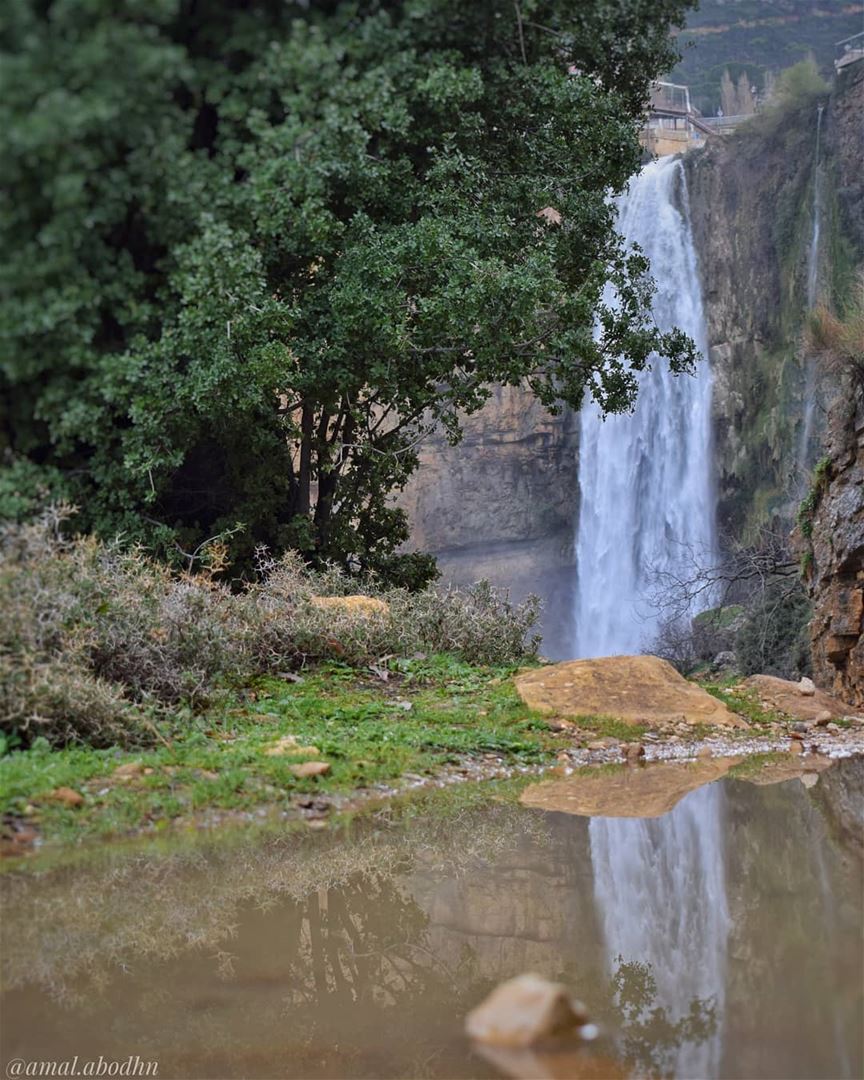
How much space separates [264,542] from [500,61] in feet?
20.5

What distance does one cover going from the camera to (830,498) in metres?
13.7

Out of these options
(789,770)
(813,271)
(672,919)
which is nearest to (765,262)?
(813,271)

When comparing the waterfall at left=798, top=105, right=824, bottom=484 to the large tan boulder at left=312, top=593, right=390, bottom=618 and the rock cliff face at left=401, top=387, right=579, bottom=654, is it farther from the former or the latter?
the large tan boulder at left=312, top=593, right=390, bottom=618

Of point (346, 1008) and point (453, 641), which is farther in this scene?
point (453, 641)

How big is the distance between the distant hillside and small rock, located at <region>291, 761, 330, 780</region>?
5667 centimetres

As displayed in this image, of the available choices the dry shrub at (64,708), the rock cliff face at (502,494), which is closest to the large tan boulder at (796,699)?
the dry shrub at (64,708)

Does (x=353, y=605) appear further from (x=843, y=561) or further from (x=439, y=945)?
(x=439, y=945)

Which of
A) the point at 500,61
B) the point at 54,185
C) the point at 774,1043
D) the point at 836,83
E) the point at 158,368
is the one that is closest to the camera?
the point at 774,1043

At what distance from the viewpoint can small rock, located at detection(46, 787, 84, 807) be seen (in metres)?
6.17

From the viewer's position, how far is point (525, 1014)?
11.4 feet

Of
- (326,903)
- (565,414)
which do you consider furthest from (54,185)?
(565,414)

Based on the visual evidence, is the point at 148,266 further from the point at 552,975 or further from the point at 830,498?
the point at 830,498

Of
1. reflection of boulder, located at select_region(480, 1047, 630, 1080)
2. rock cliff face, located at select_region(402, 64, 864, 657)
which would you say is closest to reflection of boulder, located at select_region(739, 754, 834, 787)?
reflection of boulder, located at select_region(480, 1047, 630, 1080)

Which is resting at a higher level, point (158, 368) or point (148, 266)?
point (148, 266)
